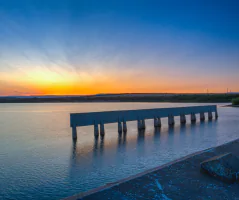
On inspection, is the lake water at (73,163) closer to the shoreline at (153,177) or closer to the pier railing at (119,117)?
the pier railing at (119,117)

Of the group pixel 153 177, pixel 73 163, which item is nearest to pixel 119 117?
pixel 73 163

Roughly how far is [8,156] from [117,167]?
5884 mm

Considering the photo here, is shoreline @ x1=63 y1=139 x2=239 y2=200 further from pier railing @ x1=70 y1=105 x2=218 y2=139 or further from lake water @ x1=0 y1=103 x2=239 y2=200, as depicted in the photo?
pier railing @ x1=70 y1=105 x2=218 y2=139

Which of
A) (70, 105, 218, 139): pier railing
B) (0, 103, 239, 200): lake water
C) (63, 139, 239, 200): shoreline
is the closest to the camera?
(63, 139, 239, 200): shoreline

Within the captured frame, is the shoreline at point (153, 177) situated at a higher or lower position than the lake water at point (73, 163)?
higher

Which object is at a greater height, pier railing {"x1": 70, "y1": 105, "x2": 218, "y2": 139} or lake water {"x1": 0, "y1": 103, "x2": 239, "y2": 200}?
pier railing {"x1": 70, "y1": 105, "x2": 218, "y2": 139}

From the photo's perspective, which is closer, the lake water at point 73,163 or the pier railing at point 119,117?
the lake water at point 73,163

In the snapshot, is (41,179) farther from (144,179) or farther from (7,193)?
(144,179)

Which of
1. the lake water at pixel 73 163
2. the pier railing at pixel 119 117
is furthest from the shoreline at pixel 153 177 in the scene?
the pier railing at pixel 119 117

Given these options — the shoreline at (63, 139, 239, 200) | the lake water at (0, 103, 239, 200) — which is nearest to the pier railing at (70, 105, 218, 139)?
the lake water at (0, 103, 239, 200)

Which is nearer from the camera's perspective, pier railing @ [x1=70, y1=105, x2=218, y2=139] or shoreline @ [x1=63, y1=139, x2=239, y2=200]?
shoreline @ [x1=63, y1=139, x2=239, y2=200]

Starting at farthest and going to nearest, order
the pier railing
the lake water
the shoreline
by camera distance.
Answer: the pier railing → the lake water → the shoreline

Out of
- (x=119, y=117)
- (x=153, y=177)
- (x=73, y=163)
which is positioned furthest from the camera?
(x=119, y=117)

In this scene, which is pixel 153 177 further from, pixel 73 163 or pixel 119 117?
pixel 119 117
